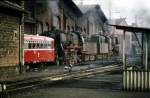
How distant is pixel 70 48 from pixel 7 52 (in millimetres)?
14144

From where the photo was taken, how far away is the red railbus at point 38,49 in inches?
1241

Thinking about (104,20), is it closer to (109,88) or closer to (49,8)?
(49,8)

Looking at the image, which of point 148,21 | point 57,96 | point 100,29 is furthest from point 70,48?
point 100,29

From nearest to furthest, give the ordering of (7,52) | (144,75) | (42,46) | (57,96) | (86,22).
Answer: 1. (57,96)
2. (144,75)
3. (7,52)
4. (42,46)
5. (86,22)

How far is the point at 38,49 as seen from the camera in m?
33.3

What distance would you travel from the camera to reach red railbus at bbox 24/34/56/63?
31.5 metres

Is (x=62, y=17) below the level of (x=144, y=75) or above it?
above

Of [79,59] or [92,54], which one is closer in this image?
[79,59]

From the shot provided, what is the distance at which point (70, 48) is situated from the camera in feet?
133

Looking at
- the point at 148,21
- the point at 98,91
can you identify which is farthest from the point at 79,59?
the point at 98,91

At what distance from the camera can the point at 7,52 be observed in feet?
88.2

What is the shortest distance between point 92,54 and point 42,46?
17.6 m

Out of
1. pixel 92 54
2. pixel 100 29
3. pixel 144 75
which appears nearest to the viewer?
pixel 144 75

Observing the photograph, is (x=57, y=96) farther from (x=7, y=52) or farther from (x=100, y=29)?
(x=100, y=29)
